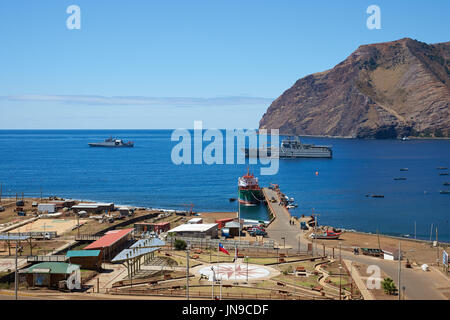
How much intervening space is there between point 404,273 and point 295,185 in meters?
76.9

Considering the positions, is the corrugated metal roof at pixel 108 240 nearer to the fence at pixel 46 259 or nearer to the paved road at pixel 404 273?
the fence at pixel 46 259

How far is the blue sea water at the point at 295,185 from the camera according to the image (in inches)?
3091

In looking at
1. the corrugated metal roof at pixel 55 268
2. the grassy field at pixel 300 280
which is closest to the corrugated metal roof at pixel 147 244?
the corrugated metal roof at pixel 55 268

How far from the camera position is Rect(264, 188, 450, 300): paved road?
3366cm

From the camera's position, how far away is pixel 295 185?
116 metres

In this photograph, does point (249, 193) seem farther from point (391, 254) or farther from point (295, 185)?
point (391, 254)

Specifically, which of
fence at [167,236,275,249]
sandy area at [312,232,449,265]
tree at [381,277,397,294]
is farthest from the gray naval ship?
tree at [381,277,397,294]

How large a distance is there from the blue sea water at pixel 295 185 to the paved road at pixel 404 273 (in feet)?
48.6

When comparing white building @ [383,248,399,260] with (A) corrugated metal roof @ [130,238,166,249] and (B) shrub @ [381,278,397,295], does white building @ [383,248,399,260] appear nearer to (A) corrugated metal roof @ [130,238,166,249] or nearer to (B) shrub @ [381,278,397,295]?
(B) shrub @ [381,278,397,295]

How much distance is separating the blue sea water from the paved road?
14798mm

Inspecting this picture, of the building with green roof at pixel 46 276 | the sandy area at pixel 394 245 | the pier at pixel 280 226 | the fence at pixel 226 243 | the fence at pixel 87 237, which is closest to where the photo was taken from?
the building with green roof at pixel 46 276

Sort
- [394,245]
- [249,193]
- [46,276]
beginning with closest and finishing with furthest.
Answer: [46,276] < [394,245] < [249,193]

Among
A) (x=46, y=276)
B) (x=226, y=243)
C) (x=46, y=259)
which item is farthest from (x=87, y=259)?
(x=226, y=243)

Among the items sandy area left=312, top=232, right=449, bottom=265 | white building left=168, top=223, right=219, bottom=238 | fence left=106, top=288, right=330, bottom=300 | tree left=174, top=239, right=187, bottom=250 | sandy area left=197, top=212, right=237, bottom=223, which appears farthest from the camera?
sandy area left=197, top=212, right=237, bottom=223
